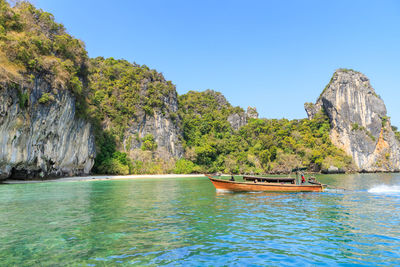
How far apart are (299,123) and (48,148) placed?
76.6m

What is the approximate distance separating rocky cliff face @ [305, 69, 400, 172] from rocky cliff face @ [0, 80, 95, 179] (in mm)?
74391

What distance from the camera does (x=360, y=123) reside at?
82.4m

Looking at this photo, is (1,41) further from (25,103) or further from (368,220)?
(368,220)

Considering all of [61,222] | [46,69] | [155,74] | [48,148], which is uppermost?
[155,74]

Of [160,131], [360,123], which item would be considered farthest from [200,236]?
[360,123]

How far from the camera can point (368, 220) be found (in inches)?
424

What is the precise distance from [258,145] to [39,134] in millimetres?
58301

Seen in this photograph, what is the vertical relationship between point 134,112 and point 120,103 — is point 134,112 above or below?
below

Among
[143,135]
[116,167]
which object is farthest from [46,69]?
[143,135]

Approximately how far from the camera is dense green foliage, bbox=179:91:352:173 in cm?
6912

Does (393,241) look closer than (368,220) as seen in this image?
Yes

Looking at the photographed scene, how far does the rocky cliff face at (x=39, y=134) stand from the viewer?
91.1 ft

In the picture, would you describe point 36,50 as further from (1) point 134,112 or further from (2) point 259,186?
(1) point 134,112

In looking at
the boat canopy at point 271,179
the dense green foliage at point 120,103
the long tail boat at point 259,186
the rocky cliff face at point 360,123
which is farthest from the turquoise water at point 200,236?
the rocky cliff face at point 360,123
